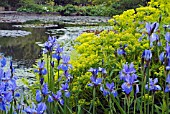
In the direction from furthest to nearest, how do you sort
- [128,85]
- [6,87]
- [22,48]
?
[22,48]
[6,87]
[128,85]

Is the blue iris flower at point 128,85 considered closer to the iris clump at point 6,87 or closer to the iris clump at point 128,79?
the iris clump at point 128,79

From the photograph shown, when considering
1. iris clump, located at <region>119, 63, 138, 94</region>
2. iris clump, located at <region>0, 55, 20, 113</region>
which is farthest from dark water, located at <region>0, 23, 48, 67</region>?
iris clump, located at <region>119, 63, 138, 94</region>

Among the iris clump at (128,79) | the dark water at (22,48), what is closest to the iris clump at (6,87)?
the iris clump at (128,79)

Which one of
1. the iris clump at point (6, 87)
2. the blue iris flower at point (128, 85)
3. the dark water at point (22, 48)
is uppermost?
the blue iris flower at point (128, 85)

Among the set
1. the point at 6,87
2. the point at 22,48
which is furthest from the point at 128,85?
the point at 22,48

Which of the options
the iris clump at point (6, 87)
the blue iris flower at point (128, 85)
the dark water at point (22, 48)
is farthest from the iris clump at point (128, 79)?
the dark water at point (22, 48)

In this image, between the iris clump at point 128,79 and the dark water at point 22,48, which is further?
the dark water at point 22,48

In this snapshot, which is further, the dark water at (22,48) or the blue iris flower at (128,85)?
the dark water at (22,48)

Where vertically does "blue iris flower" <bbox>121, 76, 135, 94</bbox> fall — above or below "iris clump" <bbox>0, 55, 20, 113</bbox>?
above

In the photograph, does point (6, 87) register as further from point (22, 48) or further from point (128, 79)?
point (22, 48)

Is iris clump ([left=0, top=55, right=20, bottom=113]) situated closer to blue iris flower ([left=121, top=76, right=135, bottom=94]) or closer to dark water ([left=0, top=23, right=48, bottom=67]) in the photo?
blue iris flower ([left=121, top=76, right=135, bottom=94])

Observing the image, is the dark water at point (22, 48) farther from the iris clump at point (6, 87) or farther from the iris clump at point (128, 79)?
the iris clump at point (128, 79)

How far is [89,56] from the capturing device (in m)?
3.31

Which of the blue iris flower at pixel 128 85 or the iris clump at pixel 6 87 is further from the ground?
the blue iris flower at pixel 128 85
